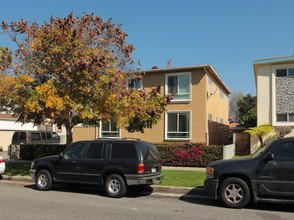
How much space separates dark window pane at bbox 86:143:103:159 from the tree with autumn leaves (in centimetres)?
189

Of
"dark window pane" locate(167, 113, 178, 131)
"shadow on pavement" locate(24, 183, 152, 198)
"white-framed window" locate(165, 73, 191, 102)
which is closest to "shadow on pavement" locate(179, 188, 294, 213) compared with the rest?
"shadow on pavement" locate(24, 183, 152, 198)

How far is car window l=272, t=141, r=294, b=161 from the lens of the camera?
708cm

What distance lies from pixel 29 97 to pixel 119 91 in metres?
3.45

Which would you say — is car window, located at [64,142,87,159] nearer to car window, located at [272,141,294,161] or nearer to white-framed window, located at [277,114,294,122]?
car window, located at [272,141,294,161]

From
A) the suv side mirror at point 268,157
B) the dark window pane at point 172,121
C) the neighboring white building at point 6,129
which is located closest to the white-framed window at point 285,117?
the dark window pane at point 172,121

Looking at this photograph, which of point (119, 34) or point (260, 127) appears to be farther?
point (260, 127)

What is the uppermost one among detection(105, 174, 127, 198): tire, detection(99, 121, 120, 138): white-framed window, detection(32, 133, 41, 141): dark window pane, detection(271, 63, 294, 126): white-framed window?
detection(271, 63, 294, 126): white-framed window

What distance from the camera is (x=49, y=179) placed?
9.75m

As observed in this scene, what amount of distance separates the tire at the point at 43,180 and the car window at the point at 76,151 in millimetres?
880

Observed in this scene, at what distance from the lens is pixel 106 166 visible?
8930mm

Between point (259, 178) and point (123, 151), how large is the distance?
3.95m

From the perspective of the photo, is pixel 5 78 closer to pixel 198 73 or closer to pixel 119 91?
pixel 119 91

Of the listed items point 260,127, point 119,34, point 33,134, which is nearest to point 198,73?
point 260,127

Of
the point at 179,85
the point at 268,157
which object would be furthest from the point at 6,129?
the point at 268,157
